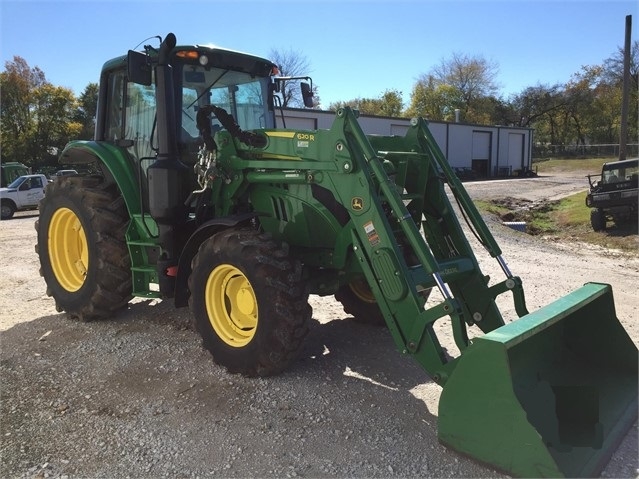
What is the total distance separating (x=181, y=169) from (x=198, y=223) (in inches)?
20.2

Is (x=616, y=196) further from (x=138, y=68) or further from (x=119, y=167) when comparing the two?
(x=138, y=68)

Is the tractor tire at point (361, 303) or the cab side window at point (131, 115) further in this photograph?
the tractor tire at point (361, 303)

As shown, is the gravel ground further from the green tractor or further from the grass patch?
the grass patch

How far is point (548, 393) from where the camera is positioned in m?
3.32

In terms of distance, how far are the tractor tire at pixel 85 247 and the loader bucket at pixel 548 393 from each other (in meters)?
3.54

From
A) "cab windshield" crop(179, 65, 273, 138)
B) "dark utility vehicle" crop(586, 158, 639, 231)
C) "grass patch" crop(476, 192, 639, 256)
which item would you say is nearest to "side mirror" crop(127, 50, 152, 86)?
"cab windshield" crop(179, 65, 273, 138)

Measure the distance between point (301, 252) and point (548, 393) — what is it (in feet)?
7.08

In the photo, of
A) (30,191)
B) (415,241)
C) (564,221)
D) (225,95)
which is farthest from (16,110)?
(415,241)

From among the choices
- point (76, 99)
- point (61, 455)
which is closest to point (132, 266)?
point (61, 455)

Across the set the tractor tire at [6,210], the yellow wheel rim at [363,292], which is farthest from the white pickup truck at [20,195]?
the yellow wheel rim at [363,292]

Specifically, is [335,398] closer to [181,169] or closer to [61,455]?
[61,455]

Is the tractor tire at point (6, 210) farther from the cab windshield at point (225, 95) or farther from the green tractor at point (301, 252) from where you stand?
the cab windshield at point (225, 95)

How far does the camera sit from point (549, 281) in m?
7.55

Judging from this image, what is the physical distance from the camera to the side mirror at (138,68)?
4.27 meters
